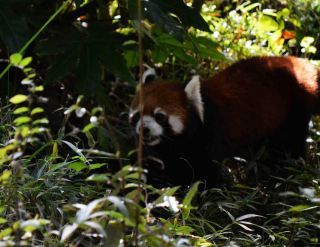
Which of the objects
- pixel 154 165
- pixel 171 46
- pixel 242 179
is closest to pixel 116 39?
pixel 171 46

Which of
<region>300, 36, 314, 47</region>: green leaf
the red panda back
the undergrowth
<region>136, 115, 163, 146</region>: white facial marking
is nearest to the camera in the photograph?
the undergrowth

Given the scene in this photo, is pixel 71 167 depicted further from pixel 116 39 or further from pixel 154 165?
pixel 154 165

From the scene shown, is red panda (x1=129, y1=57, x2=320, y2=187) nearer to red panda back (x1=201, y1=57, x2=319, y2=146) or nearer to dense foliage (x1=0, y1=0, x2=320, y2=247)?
red panda back (x1=201, y1=57, x2=319, y2=146)

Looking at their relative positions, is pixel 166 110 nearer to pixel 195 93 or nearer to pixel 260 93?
pixel 195 93

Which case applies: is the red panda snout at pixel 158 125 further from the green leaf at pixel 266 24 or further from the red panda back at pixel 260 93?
the green leaf at pixel 266 24

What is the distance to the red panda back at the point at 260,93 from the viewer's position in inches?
145

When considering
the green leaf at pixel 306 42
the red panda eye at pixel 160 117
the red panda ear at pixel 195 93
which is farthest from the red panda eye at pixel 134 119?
the green leaf at pixel 306 42

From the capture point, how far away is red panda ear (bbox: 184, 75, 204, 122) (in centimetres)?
336

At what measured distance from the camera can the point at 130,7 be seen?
2770 millimetres

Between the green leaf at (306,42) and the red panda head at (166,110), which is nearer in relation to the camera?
the red panda head at (166,110)

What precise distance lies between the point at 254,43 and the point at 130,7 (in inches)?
80.0

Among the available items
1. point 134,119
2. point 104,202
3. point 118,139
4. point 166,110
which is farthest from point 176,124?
point 104,202

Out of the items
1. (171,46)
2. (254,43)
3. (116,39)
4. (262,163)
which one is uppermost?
(116,39)

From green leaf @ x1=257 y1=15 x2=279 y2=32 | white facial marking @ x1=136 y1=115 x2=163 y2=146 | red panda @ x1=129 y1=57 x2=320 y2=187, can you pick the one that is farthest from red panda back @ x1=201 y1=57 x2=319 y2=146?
green leaf @ x1=257 y1=15 x2=279 y2=32
